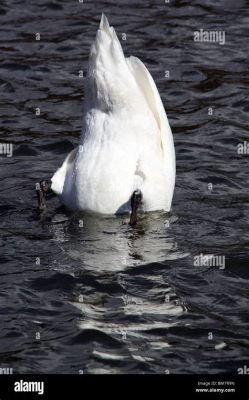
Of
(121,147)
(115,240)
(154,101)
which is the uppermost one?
(154,101)

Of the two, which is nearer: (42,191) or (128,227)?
(128,227)

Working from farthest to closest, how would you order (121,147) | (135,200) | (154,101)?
(154,101) → (121,147) → (135,200)

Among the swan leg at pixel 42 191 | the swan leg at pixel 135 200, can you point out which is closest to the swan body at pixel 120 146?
the swan leg at pixel 135 200

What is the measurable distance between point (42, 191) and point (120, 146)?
0.95 metres

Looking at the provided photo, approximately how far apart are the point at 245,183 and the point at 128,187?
5.97 feet

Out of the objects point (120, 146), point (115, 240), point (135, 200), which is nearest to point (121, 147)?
point (120, 146)

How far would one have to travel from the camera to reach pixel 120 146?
1118 cm

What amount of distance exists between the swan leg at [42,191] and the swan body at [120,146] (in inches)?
11.2

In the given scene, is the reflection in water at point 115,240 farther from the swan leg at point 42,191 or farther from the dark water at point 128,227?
the swan leg at point 42,191

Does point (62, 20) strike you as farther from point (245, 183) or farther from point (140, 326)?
point (140, 326)

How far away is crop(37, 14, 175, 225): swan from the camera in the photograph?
1102 cm

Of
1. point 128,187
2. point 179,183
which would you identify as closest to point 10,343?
point 128,187

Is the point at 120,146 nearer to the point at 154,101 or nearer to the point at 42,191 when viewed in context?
the point at 154,101

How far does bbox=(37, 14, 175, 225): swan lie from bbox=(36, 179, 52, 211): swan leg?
268 mm
